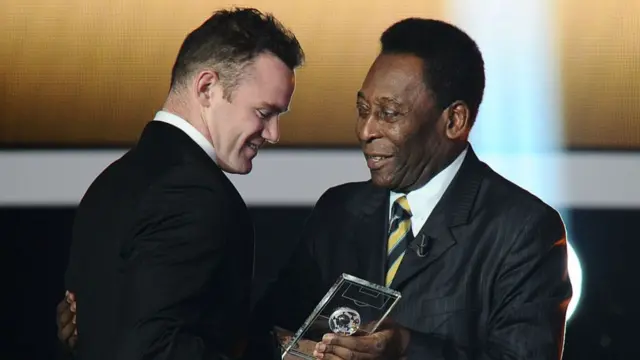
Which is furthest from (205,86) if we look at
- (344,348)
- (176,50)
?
(176,50)

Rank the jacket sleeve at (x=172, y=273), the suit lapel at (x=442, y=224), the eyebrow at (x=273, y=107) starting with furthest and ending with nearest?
1. the suit lapel at (x=442, y=224)
2. the eyebrow at (x=273, y=107)
3. the jacket sleeve at (x=172, y=273)

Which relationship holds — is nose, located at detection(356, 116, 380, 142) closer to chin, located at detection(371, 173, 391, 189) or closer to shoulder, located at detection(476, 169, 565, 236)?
chin, located at detection(371, 173, 391, 189)

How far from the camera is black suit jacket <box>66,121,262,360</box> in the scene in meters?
2.08

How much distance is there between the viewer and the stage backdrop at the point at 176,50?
3.06 metres

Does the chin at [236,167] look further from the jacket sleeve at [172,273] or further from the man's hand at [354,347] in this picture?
the man's hand at [354,347]

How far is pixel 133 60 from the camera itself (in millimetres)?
3092

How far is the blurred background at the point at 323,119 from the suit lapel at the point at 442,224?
1.74 ft

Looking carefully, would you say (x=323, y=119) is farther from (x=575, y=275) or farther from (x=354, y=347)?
(x=354, y=347)

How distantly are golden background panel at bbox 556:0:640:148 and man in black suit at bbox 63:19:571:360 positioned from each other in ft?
1.64

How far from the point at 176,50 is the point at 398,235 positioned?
87 cm

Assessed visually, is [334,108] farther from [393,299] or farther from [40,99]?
[393,299]

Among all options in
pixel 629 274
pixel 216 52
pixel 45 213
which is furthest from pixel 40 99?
pixel 629 274

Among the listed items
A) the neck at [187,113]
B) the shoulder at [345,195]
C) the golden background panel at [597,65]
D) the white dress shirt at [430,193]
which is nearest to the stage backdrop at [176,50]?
the golden background panel at [597,65]

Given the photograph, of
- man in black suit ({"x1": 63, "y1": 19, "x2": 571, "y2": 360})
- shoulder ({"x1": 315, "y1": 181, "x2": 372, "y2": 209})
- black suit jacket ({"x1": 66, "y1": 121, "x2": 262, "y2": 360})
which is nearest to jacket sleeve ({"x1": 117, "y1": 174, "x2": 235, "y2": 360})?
black suit jacket ({"x1": 66, "y1": 121, "x2": 262, "y2": 360})
